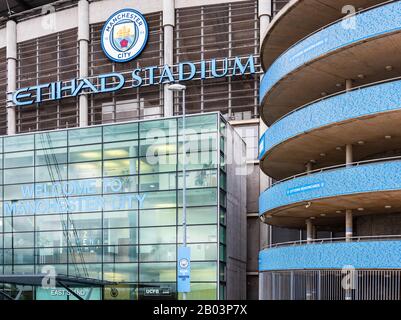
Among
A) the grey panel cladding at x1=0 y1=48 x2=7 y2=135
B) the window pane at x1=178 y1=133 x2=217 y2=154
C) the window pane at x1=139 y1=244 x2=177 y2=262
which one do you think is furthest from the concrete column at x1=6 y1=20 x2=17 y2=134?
the window pane at x1=139 y1=244 x2=177 y2=262

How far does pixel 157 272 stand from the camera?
35312 millimetres

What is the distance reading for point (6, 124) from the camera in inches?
2062

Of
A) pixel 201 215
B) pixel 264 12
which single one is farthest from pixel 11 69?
pixel 201 215

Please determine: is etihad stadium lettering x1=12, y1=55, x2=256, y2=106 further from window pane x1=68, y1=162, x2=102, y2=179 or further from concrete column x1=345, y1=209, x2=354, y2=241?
concrete column x1=345, y1=209, x2=354, y2=241

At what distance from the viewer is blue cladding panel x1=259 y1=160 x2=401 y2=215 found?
22078mm

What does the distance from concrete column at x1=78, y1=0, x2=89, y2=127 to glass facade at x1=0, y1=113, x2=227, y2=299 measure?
28.8 ft

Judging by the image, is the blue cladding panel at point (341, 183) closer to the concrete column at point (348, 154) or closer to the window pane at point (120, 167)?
the concrete column at point (348, 154)

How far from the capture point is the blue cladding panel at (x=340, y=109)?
22031 millimetres

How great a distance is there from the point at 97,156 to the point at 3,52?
21.1 m

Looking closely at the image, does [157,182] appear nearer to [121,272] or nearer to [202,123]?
[202,123]

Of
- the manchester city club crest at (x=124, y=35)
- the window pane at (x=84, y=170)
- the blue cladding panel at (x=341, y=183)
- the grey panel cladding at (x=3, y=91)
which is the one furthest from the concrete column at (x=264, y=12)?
the grey panel cladding at (x=3, y=91)

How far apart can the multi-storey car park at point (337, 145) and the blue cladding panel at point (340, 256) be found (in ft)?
0.12
